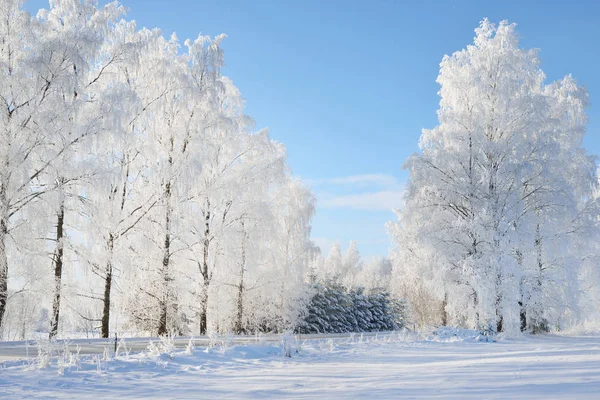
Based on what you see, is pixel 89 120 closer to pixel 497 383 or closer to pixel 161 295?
pixel 161 295

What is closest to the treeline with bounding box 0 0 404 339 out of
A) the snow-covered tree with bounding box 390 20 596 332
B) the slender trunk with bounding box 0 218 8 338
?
the slender trunk with bounding box 0 218 8 338

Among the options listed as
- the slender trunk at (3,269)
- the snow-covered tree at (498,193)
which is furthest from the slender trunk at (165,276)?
the snow-covered tree at (498,193)

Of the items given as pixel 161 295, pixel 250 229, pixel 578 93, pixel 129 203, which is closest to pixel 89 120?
pixel 129 203

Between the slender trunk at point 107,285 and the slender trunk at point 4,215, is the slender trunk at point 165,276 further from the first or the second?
the slender trunk at point 4,215

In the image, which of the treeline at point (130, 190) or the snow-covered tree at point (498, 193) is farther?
the snow-covered tree at point (498, 193)

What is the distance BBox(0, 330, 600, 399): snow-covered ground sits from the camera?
18.7ft

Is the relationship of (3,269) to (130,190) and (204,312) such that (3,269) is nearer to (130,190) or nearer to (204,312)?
(130,190)

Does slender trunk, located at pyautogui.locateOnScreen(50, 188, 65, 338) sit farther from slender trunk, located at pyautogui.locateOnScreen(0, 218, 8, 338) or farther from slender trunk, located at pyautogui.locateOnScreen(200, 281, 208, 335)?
slender trunk, located at pyautogui.locateOnScreen(200, 281, 208, 335)

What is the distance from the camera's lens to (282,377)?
24.0 feet

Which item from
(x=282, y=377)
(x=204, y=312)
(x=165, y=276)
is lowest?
(x=282, y=377)

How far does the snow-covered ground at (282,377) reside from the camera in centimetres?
571

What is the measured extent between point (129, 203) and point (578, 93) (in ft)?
65.5

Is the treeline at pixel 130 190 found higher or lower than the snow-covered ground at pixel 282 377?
higher

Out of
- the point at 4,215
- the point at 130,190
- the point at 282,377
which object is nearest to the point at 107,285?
the point at 130,190
